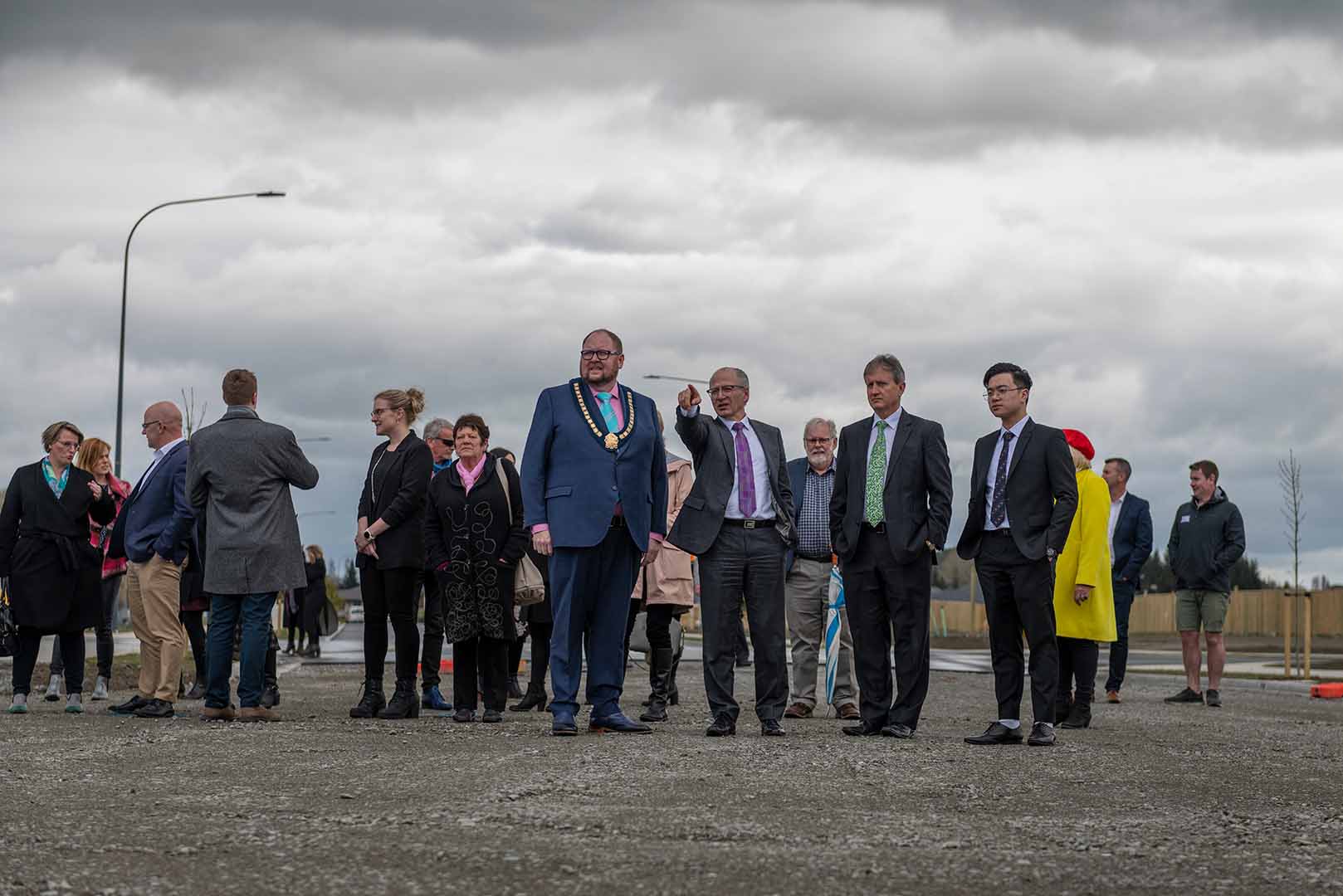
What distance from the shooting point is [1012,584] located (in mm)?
10227

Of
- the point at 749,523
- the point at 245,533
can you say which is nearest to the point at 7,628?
the point at 245,533

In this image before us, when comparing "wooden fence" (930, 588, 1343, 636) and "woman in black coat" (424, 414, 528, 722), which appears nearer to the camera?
"woman in black coat" (424, 414, 528, 722)

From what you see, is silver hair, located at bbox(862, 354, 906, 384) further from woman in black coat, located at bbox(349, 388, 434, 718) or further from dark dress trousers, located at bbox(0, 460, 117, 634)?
dark dress trousers, located at bbox(0, 460, 117, 634)

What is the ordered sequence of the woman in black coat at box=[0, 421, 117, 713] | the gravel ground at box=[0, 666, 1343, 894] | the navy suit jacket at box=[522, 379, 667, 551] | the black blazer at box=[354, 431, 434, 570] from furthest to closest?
the woman in black coat at box=[0, 421, 117, 713] < the black blazer at box=[354, 431, 434, 570] < the navy suit jacket at box=[522, 379, 667, 551] < the gravel ground at box=[0, 666, 1343, 894]

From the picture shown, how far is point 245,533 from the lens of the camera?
36.0 feet

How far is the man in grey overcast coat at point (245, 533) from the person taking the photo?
10953 mm

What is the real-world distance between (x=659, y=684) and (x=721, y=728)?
2281 mm

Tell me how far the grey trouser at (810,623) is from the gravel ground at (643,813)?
A: 2075 millimetres

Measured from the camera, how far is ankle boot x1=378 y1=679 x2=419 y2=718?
1162 cm

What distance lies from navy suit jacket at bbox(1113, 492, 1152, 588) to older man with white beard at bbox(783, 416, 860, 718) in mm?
3538

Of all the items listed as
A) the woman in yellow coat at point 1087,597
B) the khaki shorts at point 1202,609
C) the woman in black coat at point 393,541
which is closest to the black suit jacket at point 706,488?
the woman in black coat at point 393,541

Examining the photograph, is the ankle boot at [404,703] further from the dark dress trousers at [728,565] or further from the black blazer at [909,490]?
the black blazer at [909,490]

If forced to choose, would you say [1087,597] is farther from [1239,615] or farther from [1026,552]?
[1239,615]

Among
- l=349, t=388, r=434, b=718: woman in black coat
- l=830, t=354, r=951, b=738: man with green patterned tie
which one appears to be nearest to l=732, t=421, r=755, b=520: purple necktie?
l=830, t=354, r=951, b=738: man with green patterned tie
